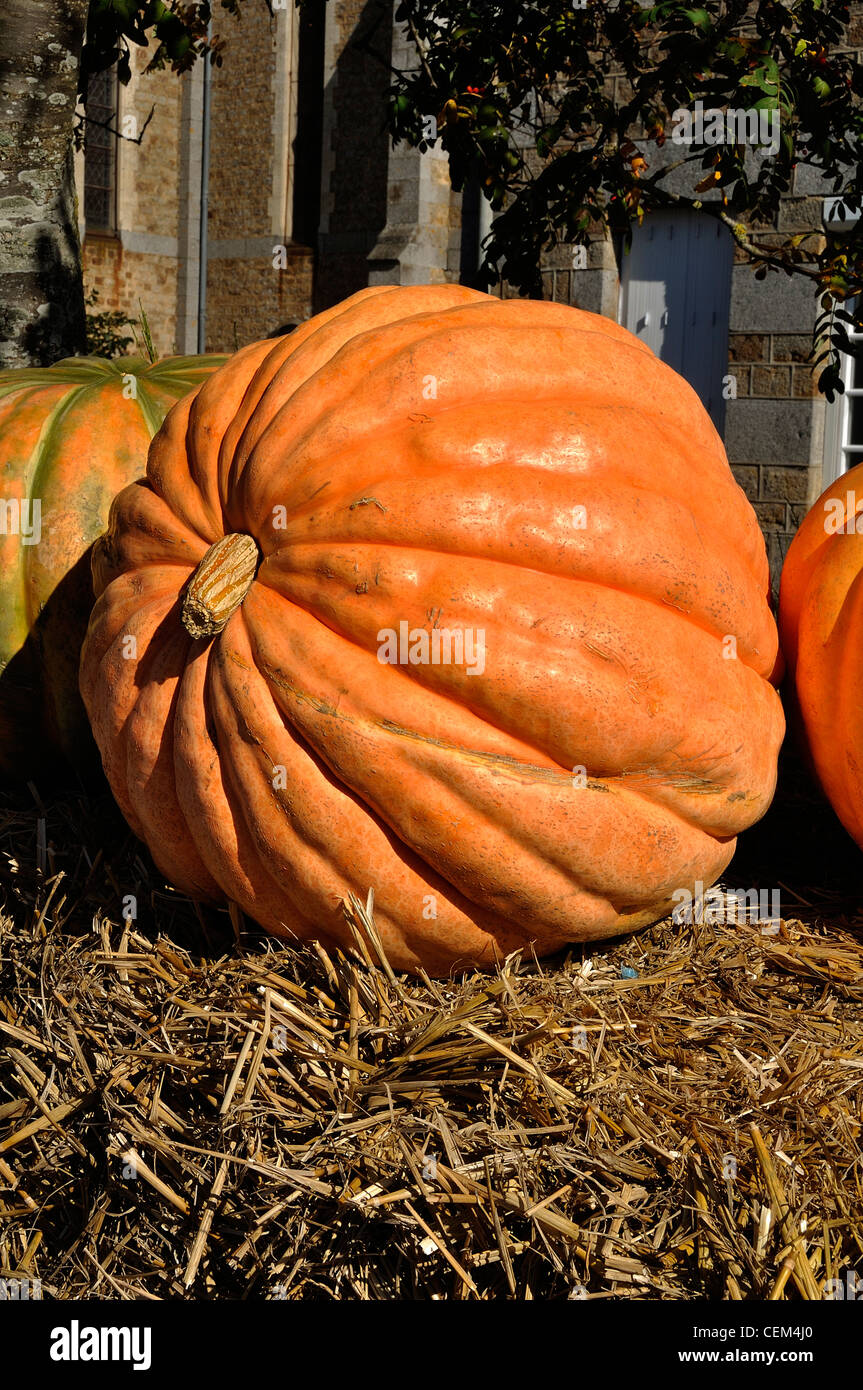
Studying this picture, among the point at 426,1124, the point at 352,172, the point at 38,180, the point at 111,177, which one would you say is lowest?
the point at 426,1124

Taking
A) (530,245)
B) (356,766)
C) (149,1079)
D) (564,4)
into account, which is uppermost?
(564,4)

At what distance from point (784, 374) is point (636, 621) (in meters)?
7.20

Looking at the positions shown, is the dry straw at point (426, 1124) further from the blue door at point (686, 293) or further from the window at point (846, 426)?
the blue door at point (686, 293)

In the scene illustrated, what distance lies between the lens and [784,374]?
8.59 m

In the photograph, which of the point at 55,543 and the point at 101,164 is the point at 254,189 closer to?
the point at 101,164

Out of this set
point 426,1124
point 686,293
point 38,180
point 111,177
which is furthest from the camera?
point 111,177

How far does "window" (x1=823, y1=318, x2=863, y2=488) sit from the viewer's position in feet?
28.0

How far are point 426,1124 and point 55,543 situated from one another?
1723 mm

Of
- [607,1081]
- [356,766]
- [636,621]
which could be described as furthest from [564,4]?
[607,1081]

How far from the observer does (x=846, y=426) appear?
8617 millimetres

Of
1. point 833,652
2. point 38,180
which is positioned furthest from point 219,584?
point 38,180

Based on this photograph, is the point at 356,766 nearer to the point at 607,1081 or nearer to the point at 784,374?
the point at 607,1081

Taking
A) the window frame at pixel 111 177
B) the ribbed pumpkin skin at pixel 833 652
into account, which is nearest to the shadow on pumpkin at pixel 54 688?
the ribbed pumpkin skin at pixel 833 652

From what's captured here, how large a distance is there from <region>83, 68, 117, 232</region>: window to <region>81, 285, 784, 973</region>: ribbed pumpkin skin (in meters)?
15.7
